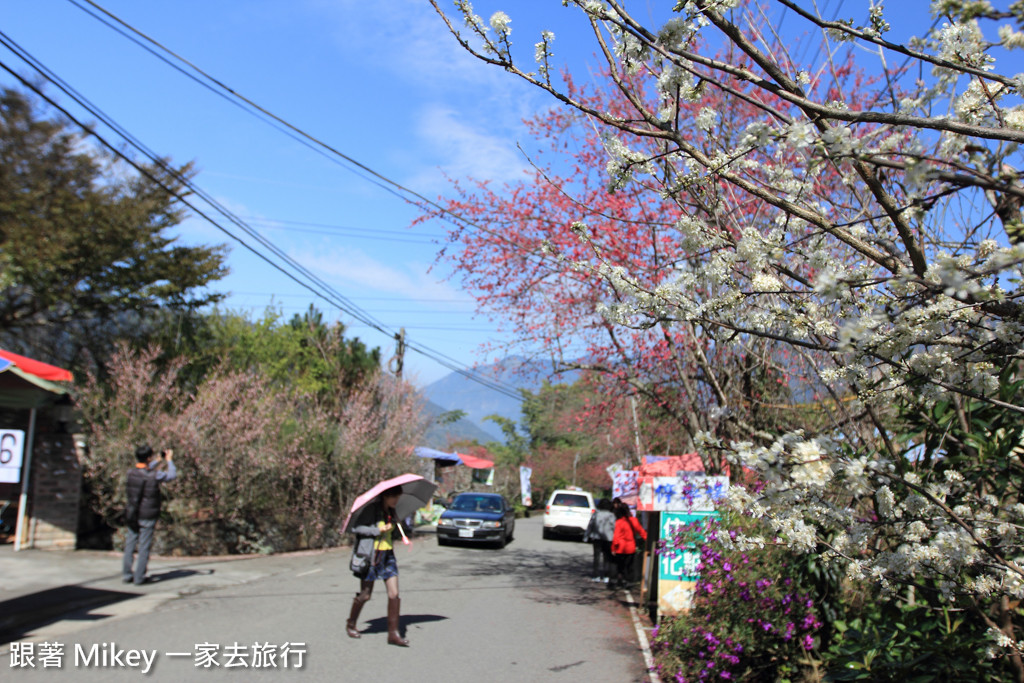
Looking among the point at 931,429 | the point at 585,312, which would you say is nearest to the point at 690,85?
the point at 931,429

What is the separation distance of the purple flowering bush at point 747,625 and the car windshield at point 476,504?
14300 mm

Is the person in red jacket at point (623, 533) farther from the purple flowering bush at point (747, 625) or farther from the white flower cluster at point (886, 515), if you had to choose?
the white flower cluster at point (886, 515)

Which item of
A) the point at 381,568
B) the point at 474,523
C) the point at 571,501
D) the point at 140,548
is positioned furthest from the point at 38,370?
the point at 571,501

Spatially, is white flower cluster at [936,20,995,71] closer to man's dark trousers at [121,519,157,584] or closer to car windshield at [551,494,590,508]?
man's dark trousers at [121,519,157,584]

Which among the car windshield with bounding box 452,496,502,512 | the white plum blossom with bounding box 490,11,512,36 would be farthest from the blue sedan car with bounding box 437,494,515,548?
the white plum blossom with bounding box 490,11,512,36

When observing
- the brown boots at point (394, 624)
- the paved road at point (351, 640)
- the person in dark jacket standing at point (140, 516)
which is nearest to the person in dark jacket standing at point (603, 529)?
the paved road at point (351, 640)

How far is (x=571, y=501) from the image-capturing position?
89.0 ft

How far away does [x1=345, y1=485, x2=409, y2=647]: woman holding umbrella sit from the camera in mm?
7934

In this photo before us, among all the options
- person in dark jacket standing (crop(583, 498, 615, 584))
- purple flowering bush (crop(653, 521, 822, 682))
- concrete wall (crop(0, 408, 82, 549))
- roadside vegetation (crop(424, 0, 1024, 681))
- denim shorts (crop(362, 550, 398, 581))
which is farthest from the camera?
person in dark jacket standing (crop(583, 498, 615, 584))

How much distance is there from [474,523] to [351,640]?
12810 mm

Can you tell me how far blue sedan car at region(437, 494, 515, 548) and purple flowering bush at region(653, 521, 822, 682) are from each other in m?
13.0

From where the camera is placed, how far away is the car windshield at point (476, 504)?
21.8 m

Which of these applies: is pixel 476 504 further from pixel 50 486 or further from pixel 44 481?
pixel 44 481

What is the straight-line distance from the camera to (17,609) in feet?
28.5
